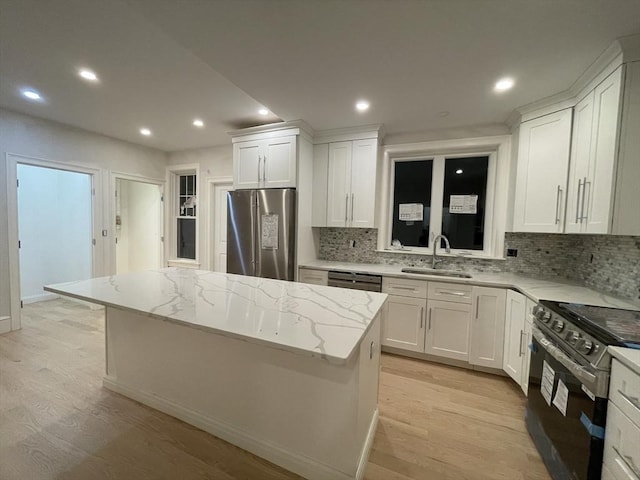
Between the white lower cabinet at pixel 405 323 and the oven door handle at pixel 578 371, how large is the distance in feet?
3.71

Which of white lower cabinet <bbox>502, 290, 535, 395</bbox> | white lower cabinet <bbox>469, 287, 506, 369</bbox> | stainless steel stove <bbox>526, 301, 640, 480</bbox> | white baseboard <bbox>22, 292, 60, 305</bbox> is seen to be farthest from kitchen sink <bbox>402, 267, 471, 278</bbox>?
white baseboard <bbox>22, 292, 60, 305</bbox>

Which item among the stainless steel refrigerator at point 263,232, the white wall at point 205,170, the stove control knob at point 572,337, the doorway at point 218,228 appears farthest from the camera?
the doorway at point 218,228

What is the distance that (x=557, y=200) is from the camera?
2.25 metres

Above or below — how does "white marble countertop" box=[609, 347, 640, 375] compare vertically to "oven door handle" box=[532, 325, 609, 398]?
above

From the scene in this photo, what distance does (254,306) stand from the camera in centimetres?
151

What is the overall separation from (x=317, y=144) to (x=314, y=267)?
5.17 ft

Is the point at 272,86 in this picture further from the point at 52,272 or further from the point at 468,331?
the point at 52,272

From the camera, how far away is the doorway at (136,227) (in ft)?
17.0

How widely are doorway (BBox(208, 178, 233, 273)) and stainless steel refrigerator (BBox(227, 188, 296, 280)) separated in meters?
1.18

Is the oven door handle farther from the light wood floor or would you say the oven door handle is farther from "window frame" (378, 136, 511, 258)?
"window frame" (378, 136, 511, 258)

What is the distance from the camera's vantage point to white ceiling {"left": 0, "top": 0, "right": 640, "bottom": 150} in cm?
142


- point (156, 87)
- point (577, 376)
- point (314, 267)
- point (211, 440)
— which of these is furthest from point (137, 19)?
point (577, 376)

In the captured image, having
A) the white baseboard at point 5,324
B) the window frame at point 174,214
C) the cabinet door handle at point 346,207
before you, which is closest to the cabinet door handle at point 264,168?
the cabinet door handle at point 346,207

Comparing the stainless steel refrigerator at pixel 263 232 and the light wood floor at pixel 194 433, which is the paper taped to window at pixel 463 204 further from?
the stainless steel refrigerator at pixel 263 232
